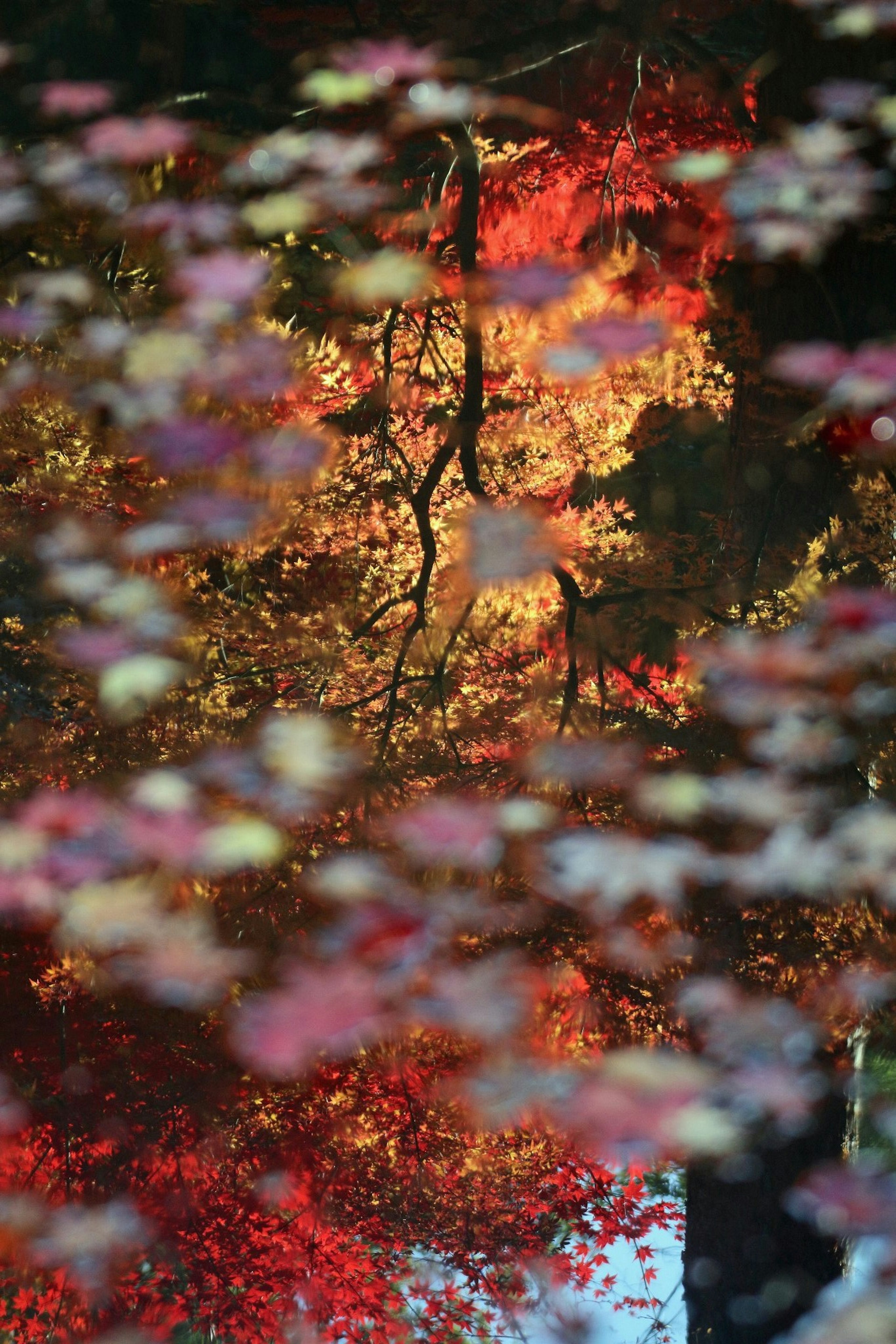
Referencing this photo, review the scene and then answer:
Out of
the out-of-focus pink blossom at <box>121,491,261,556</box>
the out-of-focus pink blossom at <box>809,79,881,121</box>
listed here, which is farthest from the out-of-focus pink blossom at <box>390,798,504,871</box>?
the out-of-focus pink blossom at <box>809,79,881,121</box>

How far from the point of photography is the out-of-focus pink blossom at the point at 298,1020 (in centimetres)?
147

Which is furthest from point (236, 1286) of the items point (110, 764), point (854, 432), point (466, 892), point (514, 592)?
point (854, 432)

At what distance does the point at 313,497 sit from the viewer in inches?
101

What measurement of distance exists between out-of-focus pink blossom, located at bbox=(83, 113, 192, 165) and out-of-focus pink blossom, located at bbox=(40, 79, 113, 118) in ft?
0.46

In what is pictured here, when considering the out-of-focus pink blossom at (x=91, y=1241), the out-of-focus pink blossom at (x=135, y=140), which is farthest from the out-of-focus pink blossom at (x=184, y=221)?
the out-of-focus pink blossom at (x=91, y=1241)

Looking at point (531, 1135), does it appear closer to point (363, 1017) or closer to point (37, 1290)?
point (363, 1017)

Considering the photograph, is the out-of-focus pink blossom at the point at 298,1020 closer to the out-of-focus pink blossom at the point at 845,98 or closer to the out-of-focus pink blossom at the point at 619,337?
the out-of-focus pink blossom at the point at 619,337

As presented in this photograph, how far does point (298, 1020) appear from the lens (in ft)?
4.91

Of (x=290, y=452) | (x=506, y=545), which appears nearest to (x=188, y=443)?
(x=290, y=452)

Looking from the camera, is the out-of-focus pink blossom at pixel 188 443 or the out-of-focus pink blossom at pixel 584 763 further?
the out-of-focus pink blossom at pixel 188 443

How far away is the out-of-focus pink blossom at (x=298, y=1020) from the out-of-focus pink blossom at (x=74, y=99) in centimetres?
366

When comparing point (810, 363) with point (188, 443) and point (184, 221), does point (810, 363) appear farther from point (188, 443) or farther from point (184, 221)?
point (184, 221)

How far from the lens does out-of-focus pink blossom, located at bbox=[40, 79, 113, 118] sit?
404 cm

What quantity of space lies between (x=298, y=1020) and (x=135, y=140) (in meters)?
3.40
